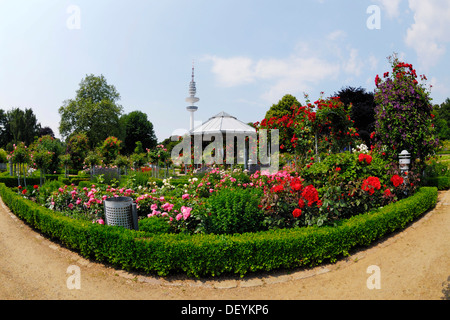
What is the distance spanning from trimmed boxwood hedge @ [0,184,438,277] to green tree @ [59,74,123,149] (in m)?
30.2

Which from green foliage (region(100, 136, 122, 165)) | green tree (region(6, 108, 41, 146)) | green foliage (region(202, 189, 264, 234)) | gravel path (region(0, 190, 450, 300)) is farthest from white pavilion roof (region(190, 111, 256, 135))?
green tree (region(6, 108, 41, 146))

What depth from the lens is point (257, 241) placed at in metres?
4.31

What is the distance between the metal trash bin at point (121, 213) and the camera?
5727 millimetres

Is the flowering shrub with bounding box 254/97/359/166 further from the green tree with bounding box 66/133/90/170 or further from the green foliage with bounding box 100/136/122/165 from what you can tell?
the green tree with bounding box 66/133/90/170

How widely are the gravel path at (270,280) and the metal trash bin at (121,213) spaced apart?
89 centimetres

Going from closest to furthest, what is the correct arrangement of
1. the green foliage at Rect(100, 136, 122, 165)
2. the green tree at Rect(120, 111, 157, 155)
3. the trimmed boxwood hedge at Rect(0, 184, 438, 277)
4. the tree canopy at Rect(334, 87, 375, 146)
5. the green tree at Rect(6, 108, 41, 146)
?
the trimmed boxwood hedge at Rect(0, 184, 438, 277) < the tree canopy at Rect(334, 87, 375, 146) < the green foliage at Rect(100, 136, 122, 165) < the green tree at Rect(6, 108, 41, 146) < the green tree at Rect(120, 111, 157, 155)

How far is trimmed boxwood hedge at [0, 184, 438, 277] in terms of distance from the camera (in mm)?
4262

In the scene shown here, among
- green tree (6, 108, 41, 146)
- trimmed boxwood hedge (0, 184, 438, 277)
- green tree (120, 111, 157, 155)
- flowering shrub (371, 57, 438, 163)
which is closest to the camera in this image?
trimmed boxwood hedge (0, 184, 438, 277)

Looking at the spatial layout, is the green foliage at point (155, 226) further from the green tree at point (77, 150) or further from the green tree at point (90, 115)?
the green tree at point (90, 115)

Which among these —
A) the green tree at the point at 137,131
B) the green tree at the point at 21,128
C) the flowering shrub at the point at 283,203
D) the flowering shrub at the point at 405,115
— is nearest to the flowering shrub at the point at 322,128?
the flowering shrub at the point at 405,115

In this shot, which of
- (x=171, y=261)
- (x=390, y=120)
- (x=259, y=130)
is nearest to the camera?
(x=171, y=261)
